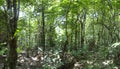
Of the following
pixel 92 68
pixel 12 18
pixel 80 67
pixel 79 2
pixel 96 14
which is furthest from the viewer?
pixel 96 14

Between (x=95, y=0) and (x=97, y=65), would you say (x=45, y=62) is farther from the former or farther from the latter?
(x=95, y=0)

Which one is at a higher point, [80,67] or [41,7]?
[41,7]

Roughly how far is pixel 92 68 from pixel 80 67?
1.17m

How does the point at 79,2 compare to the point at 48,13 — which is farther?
the point at 48,13

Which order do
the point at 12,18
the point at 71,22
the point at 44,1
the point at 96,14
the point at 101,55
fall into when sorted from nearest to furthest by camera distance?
the point at 12,18 < the point at 101,55 < the point at 44,1 < the point at 71,22 < the point at 96,14

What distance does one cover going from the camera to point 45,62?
12539mm

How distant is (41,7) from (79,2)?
4.81 meters

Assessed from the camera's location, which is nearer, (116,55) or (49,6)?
(116,55)

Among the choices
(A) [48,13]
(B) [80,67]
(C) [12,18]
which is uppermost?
(A) [48,13]

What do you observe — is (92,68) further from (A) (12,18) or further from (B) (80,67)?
(A) (12,18)

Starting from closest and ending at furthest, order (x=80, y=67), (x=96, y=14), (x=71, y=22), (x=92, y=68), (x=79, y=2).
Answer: (x=92, y=68) → (x=80, y=67) → (x=79, y=2) → (x=71, y=22) → (x=96, y=14)

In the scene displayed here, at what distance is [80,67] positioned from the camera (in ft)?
41.1

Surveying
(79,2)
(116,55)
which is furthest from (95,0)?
(116,55)

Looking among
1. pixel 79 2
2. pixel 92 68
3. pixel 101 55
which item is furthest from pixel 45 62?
pixel 79 2
